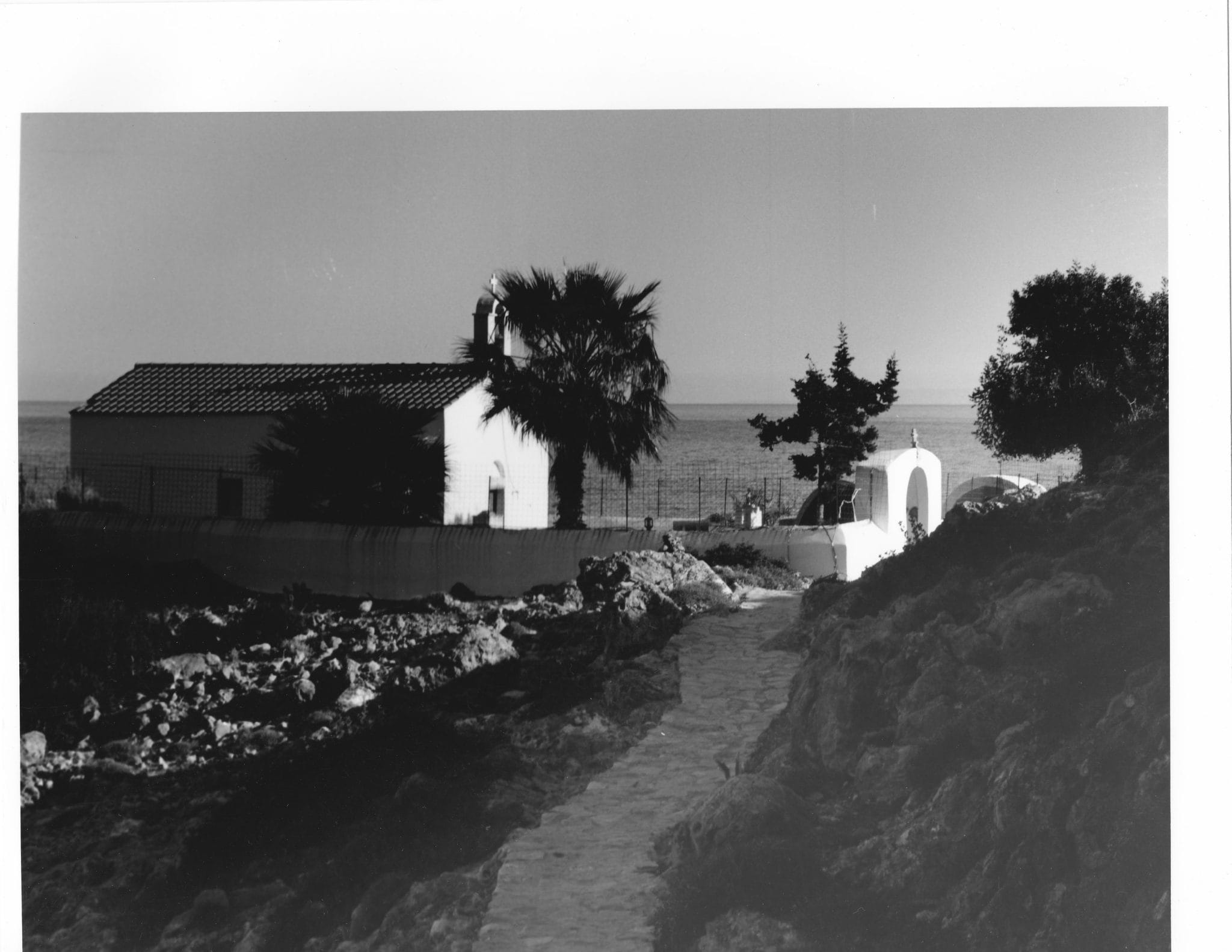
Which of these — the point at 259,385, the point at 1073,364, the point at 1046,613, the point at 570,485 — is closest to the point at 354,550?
the point at 259,385

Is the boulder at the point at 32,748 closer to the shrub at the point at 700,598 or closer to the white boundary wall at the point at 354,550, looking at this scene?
the white boundary wall at the point at 354,550

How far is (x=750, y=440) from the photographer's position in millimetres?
4957

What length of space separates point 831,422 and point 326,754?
124 inches

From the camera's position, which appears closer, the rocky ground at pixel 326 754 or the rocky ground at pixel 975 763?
the rocky ground at pixel 975 763

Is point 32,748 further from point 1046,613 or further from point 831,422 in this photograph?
point 1046,613

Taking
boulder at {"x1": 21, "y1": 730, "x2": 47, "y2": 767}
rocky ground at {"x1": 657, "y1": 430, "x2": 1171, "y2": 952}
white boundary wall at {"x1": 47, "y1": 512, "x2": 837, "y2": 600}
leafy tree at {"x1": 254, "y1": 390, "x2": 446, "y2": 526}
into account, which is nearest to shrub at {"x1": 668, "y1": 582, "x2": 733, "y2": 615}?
white boundary wall at {"x1": 47, "y1": 512, "x2": 837, "y2": 600}

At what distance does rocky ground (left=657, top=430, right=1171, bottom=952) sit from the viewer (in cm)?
432

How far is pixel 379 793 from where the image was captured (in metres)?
5.15

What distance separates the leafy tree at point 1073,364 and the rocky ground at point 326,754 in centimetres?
168

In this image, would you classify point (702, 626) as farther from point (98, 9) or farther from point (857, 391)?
point (98, 9)

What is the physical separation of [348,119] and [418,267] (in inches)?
30.2

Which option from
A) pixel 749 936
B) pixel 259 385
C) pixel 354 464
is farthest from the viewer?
pixel 354 464

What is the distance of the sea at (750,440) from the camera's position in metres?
4.78

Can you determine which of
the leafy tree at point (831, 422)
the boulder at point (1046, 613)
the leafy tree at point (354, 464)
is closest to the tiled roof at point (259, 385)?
the leafy tree at point (354, 464)
